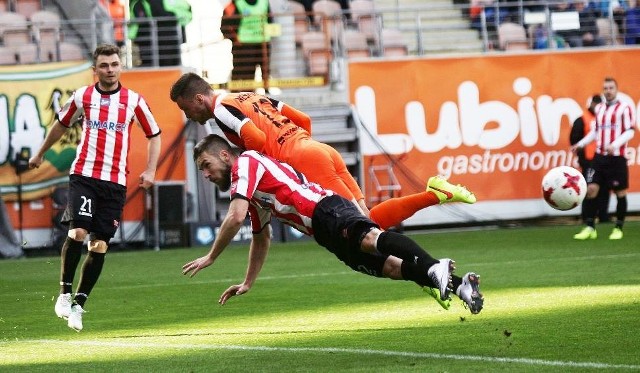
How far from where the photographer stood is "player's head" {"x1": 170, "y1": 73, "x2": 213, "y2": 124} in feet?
27.8

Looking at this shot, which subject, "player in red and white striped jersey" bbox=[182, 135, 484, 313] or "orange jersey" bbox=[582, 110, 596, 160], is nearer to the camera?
"player in red and white striped jersey" bbox=[182, 135, 484, 313]

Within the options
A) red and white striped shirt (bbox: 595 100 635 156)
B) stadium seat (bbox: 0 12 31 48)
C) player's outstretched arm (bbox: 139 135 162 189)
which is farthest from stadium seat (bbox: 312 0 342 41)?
player's outstretched arm (bbox: 139 135 162 189)

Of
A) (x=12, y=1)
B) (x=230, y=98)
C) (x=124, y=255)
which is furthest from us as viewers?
(x=12, y=1)

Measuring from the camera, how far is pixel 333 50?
2133 centimetres

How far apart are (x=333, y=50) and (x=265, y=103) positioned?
11892mm

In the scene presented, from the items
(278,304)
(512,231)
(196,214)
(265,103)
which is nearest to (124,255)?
(196,214)

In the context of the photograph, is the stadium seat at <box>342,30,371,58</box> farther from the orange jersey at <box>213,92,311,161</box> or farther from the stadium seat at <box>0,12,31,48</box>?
the orange jersey at <box>213,92,311,161</box>

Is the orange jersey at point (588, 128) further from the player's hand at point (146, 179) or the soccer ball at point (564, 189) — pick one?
the player's hand at point (146, 179)

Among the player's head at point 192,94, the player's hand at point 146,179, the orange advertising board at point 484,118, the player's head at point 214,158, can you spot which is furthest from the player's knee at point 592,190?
the player's head at point 214,158

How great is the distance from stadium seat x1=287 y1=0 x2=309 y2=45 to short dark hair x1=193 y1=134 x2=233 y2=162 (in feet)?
47.0

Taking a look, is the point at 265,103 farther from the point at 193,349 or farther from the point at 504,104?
the point at 504,104

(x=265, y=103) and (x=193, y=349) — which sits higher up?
(x=265, y=103)

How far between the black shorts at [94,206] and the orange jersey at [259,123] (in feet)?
4.73

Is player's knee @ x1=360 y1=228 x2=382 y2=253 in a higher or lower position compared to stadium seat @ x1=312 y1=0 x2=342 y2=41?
lower
